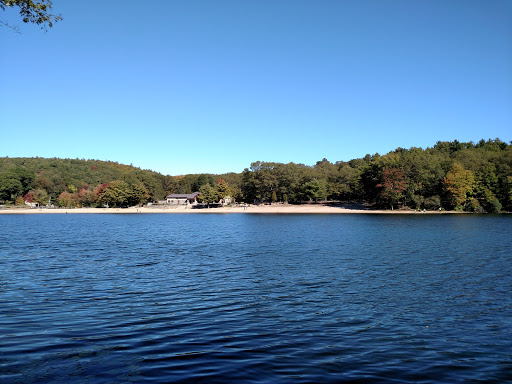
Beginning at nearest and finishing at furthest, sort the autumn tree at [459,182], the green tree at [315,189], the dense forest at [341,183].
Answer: the autumn tree at [459,182]
the dense forest at [341,183]
the green tree at [315,189]

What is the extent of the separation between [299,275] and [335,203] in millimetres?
112211

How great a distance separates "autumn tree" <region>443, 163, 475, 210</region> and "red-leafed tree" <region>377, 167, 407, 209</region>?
1090cm

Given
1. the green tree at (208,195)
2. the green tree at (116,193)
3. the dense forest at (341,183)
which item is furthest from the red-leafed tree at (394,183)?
the green tree at (116,193)

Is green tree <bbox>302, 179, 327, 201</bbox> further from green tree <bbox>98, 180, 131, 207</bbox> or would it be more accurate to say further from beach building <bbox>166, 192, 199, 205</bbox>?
green tree <bbox>98, 180, 131, 207</bbox>

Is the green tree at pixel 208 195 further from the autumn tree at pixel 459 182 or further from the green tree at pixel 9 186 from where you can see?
the green tree at pixel 9 186

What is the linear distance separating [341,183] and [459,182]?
41.0 meters

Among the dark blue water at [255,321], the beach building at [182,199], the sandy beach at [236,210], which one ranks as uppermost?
the beach building at [182,199]

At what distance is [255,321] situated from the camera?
12.9 metres

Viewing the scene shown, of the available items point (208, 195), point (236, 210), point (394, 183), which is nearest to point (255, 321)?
point (394, 183)

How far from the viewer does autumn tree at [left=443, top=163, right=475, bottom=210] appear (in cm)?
9688

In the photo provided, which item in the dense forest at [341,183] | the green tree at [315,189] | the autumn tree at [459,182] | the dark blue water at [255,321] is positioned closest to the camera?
the dark blue water at [255,321]

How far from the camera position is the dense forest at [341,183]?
98.6 m

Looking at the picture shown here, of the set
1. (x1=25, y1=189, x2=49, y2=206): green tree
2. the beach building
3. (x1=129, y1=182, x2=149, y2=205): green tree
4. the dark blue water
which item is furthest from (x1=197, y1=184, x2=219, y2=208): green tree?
the dark blue water

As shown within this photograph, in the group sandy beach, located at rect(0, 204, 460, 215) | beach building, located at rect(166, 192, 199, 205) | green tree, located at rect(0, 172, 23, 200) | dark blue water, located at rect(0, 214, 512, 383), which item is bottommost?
dark blue water, located at rect(0, 214, 512, 383)
